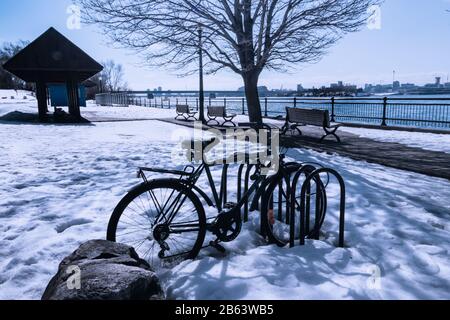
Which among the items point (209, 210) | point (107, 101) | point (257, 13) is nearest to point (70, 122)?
point (257, 13)

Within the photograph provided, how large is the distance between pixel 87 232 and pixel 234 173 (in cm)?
331

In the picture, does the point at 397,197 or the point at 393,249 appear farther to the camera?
the point at 397,197

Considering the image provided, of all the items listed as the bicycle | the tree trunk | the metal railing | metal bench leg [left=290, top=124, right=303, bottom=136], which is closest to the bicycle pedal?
the bicycle

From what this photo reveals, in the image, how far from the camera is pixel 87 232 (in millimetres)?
4062

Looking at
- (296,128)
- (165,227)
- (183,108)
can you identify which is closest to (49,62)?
(183,108)

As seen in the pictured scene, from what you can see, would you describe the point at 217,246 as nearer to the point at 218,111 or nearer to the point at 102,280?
the point at 102,280

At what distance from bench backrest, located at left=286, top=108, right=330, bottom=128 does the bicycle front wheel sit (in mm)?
7653

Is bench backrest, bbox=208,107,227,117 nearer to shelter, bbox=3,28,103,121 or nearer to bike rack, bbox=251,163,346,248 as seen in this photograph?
shelter, bbox=3,28,103,121

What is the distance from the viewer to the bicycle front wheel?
10.7ft

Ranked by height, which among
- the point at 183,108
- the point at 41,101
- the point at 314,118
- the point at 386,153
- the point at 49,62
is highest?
the point at 49,62

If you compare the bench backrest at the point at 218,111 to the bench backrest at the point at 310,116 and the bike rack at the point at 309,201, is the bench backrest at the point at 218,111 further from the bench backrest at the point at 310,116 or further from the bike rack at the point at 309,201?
the bike rack at the point at 309,201

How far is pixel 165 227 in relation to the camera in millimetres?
3416

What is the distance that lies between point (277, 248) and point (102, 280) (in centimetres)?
178

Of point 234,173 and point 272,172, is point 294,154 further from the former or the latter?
point 272,172
